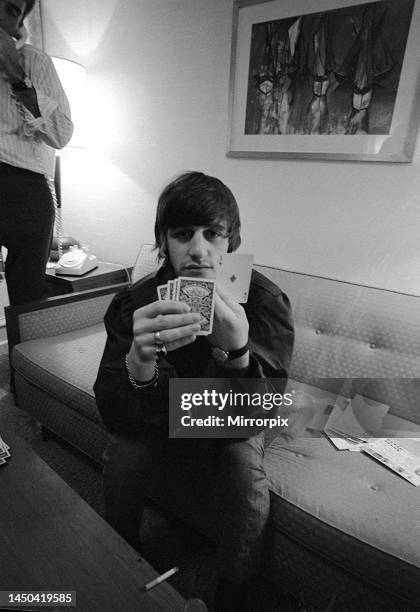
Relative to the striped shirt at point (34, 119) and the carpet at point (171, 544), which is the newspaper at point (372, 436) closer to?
the carpet at point (171, 544)

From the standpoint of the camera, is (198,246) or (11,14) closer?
(198,246)

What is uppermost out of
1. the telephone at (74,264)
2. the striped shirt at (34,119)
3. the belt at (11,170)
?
the striped shirt at (34,119)

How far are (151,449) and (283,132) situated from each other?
4.41ft

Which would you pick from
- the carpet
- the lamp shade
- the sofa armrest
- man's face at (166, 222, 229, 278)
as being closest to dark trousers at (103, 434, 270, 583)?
the carpet

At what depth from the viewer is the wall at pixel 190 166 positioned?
1441 millimetres

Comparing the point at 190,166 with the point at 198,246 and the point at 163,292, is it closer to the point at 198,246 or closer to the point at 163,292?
the point at 198,246

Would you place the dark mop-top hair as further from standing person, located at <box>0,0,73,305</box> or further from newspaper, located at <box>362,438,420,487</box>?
standing person, located at <box>0,0,73,305</box>

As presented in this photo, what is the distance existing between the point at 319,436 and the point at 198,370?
0.47 m

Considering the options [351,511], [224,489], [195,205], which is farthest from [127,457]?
[195,205]

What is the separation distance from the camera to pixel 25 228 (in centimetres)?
154

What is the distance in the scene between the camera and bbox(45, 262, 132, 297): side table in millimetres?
1907

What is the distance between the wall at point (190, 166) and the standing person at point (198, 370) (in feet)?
2.16

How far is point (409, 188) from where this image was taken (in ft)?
4.41

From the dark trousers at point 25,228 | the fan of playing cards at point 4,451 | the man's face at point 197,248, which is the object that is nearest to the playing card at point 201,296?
the man's face at point 197,248
